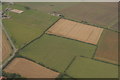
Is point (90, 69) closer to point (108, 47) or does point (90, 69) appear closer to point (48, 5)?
point (108, 47)

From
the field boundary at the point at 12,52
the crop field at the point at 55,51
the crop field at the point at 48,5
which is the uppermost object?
the crop field at the point at 48,5

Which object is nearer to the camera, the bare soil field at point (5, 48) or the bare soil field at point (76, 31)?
the bare soil field at point (5, 48)

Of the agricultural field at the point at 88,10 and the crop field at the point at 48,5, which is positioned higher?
the crop field at the point at 48,5

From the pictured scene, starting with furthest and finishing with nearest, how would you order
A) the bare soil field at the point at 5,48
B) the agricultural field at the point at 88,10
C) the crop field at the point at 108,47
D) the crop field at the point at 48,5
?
the crop field at the point at 48,5, the agricultural field at the point at 88,10, the crop field at the point at 108,47, the bare soil field at the point at 5,48

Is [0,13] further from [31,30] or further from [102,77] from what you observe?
[102,77]

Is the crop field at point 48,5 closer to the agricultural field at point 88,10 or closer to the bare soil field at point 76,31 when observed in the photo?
the agricultural field at point 88,10

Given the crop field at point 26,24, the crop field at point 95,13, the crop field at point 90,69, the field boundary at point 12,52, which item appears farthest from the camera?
the crop field at point 95,13

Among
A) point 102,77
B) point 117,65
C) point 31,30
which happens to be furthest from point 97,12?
point 102,77

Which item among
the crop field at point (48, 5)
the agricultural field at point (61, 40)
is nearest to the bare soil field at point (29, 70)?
the agricultural field at point (61, 40)
